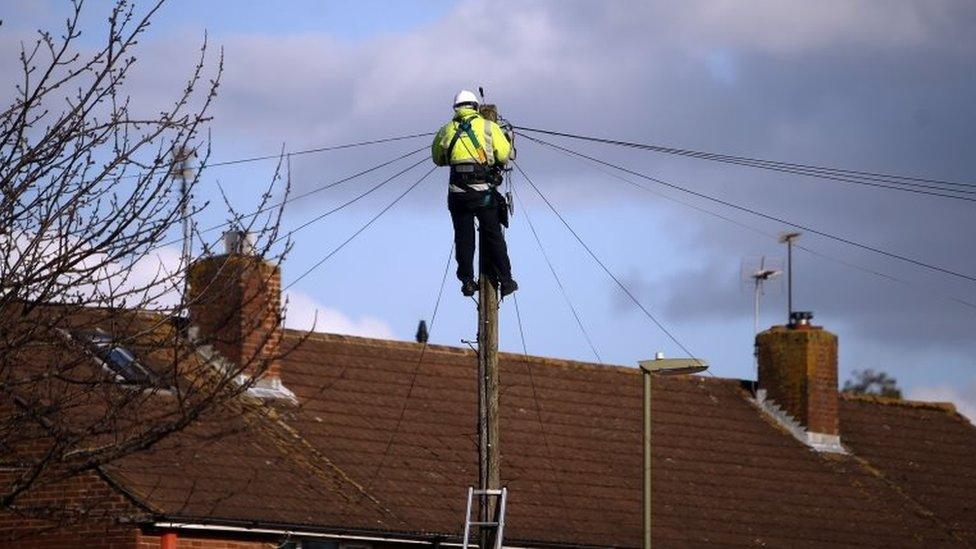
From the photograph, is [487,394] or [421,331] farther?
[421,331]

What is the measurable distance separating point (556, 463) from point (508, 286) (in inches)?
426

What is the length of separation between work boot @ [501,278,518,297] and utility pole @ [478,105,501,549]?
9 cm

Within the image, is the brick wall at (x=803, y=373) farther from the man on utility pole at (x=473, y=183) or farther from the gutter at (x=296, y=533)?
the man on utility pole at (x=473, y=183)

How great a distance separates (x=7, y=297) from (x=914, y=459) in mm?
23425

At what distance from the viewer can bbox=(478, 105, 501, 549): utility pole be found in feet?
53.4

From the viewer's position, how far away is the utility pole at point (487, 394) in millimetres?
16266

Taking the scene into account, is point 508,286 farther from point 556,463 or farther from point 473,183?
point 556,463

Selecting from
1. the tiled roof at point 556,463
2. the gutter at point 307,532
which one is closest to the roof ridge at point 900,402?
the tiled roof at point 556,463

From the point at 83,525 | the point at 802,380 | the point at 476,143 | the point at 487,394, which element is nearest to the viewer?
the point at 487,394

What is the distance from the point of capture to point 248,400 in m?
25.6

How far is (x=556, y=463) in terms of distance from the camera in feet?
90.3

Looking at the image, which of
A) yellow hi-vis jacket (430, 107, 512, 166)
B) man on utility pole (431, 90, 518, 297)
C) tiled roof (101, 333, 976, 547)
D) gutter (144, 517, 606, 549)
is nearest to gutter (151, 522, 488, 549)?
gutter (144, 517, 606, 549)

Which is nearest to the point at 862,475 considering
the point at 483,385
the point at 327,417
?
the point at 327,417

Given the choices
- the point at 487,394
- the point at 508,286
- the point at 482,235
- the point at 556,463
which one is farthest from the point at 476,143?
the point at 556,463
